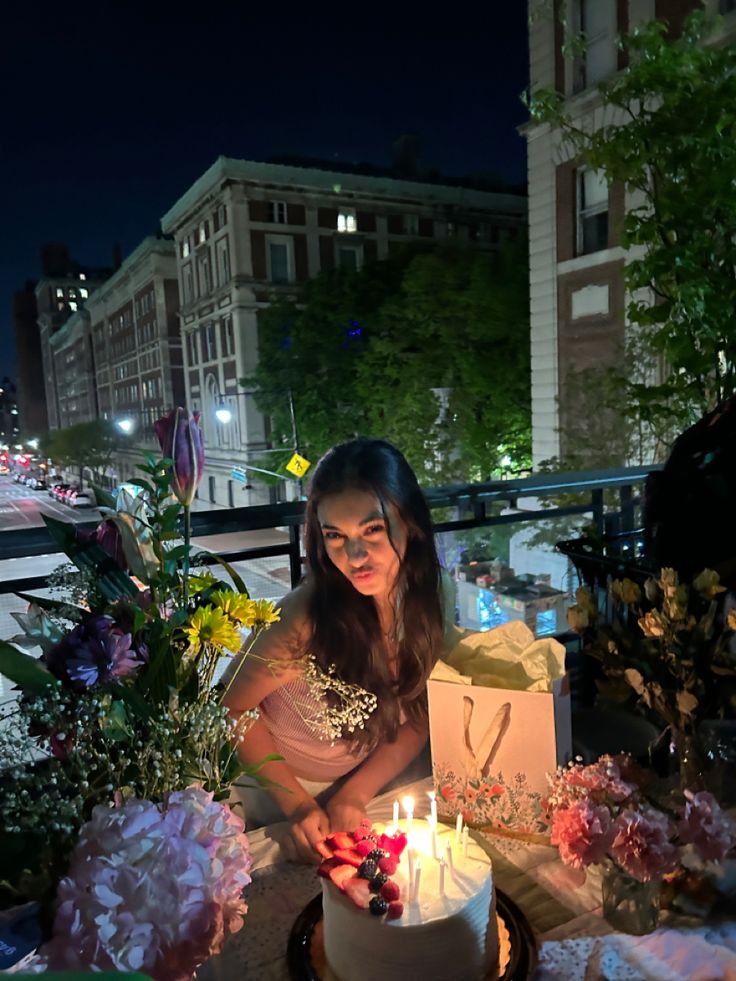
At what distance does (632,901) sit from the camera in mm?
985

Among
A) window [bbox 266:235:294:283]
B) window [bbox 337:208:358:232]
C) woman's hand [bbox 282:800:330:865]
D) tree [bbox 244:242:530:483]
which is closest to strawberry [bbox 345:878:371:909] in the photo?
woman's hand [bbox 282:800:330:865]

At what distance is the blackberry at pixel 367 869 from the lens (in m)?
0.92

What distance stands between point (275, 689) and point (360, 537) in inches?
16.5

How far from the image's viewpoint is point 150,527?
102cm

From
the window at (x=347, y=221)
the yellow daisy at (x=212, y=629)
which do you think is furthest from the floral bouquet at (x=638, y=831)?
the window at (x=347, y=221)

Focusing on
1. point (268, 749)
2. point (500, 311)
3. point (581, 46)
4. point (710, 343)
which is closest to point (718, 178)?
point (710, 343)

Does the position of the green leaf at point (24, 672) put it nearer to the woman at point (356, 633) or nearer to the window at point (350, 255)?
the woman at point (356, 633)

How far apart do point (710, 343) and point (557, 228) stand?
25.3ft

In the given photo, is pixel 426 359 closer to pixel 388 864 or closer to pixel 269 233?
pixel 269 233

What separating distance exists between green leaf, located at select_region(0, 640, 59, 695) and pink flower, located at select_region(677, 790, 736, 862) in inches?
34.3

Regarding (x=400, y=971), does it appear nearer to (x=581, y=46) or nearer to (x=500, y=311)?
(x=581, y=46)

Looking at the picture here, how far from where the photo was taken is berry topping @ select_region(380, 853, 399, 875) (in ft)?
3.10

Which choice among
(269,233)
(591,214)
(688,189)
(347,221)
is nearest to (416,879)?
(688,189)

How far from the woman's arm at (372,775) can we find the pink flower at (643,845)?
59cm
